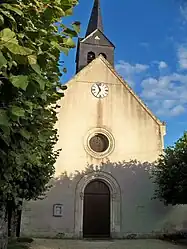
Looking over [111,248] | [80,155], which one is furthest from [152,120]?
[111,248]

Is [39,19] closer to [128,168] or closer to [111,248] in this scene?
[111,248]

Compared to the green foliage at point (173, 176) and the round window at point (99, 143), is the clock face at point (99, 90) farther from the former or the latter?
the green foliage at point (173, 176)

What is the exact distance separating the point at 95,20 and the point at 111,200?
53.0 ft

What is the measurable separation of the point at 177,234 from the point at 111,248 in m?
5.95

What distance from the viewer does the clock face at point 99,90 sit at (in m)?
19.7

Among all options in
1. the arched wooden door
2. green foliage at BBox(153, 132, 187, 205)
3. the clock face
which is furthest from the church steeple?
the arched wooden door

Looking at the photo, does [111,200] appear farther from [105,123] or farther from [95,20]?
[95,20]

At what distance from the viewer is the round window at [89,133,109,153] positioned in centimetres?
1900

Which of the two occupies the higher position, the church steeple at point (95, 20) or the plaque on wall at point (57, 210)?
the church steeple at point (95, 20)

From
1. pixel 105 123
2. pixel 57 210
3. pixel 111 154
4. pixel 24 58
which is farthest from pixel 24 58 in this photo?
pixel 105 123

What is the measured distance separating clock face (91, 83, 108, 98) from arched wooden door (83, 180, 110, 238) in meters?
5.32

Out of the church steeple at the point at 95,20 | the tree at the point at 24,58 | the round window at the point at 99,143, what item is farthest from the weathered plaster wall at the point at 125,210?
the tree at the point at 24,58

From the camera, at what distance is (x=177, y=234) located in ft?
56.2

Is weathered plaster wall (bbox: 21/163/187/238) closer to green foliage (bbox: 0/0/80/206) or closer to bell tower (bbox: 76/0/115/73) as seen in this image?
bell tower (bbox: 76/0/115/73)
